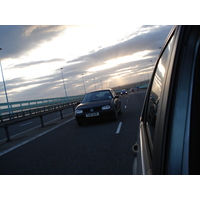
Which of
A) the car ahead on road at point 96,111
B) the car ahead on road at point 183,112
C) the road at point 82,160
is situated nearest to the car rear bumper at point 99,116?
the car ahead on road at point 96,111

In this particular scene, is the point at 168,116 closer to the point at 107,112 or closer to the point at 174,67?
the point at 174,67

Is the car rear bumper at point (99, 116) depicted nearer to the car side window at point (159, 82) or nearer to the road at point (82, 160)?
the road at point (82, 160)

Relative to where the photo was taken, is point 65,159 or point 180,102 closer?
point 180,102

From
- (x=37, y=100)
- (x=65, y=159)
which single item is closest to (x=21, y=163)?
(x=65, y=159)

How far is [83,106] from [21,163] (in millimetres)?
5448

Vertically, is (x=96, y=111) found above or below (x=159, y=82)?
below

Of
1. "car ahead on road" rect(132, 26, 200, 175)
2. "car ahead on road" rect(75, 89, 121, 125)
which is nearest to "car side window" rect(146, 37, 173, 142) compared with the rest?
"car ahead on road" rect(132, 26, 200, 175)

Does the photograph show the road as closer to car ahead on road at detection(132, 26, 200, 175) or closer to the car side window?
the car side window

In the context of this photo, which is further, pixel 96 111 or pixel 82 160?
pixel 96 111

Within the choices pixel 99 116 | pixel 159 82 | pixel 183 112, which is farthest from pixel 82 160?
pixel 99 116

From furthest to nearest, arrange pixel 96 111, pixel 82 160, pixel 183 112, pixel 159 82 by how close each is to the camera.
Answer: pixel 96 111 → pixel 82 160 → pixel 159 82 → pixel 183 112

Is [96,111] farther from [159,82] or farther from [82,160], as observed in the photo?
[159,82]

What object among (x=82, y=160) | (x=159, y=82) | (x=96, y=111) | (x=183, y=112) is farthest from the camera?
(x=96, y=111)

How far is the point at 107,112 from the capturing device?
1082 centimetres
